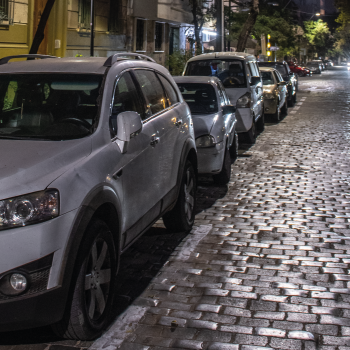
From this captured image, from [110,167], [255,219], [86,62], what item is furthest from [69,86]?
[255,219]

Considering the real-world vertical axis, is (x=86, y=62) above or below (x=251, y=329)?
above

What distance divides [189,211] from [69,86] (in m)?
2.43

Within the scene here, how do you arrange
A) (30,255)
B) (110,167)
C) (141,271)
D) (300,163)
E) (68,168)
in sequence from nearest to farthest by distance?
1. (30,255)
2. (68,168)
3. (110,167)
4. (141,271)
5. (300,163)

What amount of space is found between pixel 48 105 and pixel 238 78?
30.0 feet

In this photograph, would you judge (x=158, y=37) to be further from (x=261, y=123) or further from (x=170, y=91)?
(x=170, y=91)

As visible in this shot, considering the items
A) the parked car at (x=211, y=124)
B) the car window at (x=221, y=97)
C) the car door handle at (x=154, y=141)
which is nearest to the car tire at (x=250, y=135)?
the parked car at (x=211, y=124)

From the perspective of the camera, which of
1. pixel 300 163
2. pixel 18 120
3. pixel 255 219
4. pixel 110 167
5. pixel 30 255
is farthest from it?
pixel 300 163

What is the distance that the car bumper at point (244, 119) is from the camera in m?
12.7

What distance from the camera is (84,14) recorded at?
2295 centimetres

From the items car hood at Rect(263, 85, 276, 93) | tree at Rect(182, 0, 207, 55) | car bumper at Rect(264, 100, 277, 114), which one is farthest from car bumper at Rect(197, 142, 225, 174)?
tree at Rect(182, 0, 207, 55)

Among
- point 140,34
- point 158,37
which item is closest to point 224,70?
point 140,34

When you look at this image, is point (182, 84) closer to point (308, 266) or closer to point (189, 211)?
point (189, 211)

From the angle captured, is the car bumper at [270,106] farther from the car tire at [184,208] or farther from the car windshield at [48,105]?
the car windshield at [48,105]

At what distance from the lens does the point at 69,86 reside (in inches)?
183
